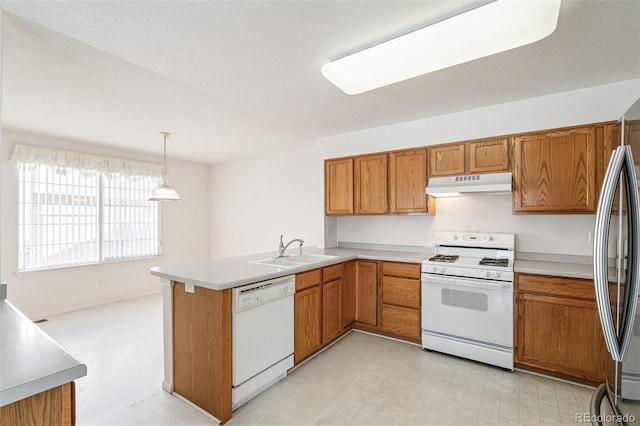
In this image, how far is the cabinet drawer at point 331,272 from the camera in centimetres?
296

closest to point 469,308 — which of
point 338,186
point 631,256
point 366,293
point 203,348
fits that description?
point 366,293

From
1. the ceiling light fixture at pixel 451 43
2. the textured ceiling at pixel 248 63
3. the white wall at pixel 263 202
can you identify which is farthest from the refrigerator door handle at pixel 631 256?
the white wall at pixel 263 202

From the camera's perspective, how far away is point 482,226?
3.22m

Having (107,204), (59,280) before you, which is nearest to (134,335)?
(59,280)

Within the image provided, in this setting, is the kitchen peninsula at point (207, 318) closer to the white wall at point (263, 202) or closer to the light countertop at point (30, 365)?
the light countertop at point (30, 365)

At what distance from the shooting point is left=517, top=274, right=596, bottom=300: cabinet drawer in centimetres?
229

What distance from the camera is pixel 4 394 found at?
0.74 meters

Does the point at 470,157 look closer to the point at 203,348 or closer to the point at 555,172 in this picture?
the point at 555,172

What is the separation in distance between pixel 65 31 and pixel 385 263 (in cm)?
317

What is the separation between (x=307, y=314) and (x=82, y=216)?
3.99 m

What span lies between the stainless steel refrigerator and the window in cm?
578

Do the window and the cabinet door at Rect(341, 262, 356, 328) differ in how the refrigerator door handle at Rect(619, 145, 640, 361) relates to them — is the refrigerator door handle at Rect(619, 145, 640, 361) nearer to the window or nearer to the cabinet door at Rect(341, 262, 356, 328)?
the cabinet door at Rect(341, 262, 356, 328)

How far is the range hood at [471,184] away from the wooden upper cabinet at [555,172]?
0.49ft

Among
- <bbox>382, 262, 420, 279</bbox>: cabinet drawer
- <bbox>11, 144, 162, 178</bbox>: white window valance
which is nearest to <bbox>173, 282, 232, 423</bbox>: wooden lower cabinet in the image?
<bbox>382, 262, 420, 279</bbox>: cabinet drawer
